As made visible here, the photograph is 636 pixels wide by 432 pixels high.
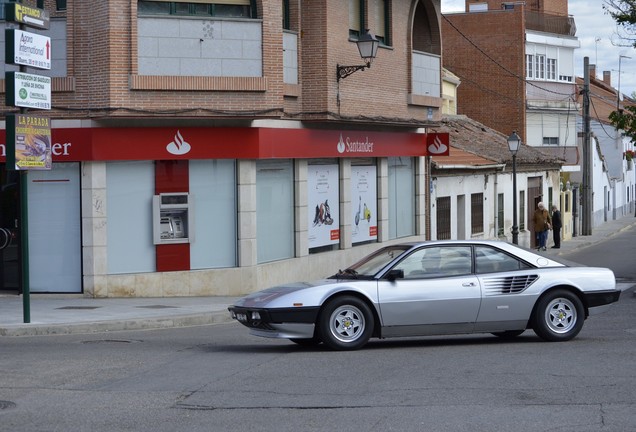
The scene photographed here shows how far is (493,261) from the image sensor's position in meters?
13.2

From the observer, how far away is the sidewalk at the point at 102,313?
16344mm

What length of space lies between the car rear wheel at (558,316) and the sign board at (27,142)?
7.93 m

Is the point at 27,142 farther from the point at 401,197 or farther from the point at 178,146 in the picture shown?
the point at 401,197

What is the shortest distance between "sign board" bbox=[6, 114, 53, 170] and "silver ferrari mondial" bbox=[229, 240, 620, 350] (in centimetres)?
500

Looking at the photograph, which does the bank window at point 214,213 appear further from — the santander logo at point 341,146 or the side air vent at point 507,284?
the side air vent at point 507,284

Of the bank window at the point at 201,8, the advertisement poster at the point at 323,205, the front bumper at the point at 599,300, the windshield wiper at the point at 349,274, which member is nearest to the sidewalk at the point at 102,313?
the advertisement poster at the point at 323,205

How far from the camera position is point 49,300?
67.6 ft

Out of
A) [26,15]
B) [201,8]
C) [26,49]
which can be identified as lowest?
[26,49]

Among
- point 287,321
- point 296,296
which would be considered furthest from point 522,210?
point 287,321

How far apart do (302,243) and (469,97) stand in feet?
121

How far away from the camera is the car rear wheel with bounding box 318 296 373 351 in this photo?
12539mm

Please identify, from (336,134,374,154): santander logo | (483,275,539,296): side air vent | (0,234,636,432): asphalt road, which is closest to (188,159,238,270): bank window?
(336,134,374,154): santander logo

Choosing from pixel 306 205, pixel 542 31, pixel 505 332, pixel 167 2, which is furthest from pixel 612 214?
pixel 505 332

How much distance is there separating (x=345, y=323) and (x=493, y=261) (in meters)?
2.04
